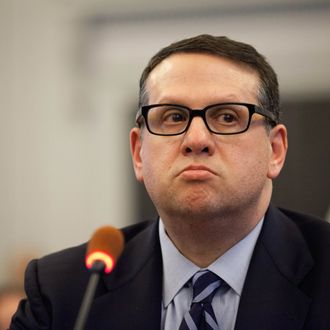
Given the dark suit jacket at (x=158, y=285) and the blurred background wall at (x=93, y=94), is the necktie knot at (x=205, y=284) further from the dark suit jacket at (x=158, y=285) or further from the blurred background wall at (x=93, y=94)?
the blurred background wall at (x=93, y=94)

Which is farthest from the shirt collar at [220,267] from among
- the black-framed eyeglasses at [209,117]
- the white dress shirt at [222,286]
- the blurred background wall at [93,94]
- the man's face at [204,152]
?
the blurred background wall at [93,94]

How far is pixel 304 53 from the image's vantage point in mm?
4664

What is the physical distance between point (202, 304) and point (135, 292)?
8.9 inches

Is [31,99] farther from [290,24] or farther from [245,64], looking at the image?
[245,64]

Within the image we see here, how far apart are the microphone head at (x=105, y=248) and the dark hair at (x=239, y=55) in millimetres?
521

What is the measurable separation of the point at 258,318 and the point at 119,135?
10.9 ft

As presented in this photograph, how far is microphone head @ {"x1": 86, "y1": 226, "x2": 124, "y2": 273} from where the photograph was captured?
1.42 metres

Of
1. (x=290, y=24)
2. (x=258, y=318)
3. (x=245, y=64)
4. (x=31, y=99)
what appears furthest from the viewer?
(x=31, y=99)

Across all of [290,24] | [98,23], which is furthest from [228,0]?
[98,23]

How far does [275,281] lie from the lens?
173cm

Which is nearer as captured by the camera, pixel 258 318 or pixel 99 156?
pixel 258 318

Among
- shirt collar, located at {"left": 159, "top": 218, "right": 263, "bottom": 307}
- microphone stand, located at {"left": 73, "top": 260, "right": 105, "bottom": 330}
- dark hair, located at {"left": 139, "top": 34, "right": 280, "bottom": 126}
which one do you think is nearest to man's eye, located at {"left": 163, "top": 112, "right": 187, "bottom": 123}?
dark hair, located at {"left": 139, "top": 34, "right": 280, "bottom": 126}

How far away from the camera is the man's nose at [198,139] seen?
1643 mm

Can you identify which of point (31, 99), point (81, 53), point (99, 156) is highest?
point (81, 53)
